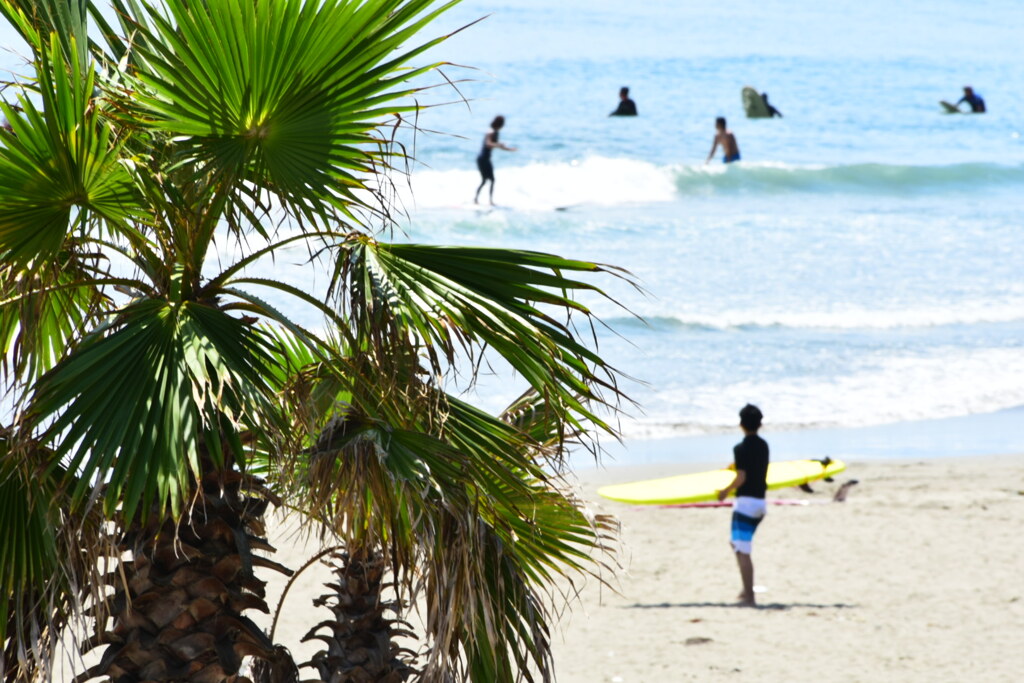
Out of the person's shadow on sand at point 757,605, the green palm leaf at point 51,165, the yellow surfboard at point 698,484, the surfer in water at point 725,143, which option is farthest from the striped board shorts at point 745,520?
the surfer in water at point 725,143

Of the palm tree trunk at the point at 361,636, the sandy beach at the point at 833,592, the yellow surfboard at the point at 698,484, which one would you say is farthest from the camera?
the yellow surfboard at the point at 698,484

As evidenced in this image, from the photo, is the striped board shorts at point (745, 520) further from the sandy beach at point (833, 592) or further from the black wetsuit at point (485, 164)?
the black wetsuit at point (485, 164)

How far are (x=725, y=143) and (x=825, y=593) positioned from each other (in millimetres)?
22642

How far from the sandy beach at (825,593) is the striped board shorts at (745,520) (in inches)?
15.9

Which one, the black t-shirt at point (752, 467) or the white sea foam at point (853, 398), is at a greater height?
the white sea foam at point (853, 398)

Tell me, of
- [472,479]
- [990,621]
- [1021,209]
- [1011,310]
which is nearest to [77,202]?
[472,479]

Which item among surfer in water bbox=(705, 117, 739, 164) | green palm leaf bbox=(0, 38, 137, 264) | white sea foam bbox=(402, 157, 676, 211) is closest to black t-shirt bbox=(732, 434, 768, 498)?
green palm leaf bbox=(0, 38, 137, 264)

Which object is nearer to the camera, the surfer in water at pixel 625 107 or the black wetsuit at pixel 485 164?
the black wetsuit at pixel 485 164

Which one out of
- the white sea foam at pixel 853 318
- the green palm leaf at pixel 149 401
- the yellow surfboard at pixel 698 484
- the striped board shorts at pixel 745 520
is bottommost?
the striped board shorts at pixel 745 520

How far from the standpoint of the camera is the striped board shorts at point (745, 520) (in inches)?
299

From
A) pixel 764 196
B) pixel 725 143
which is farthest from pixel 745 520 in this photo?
pixel 725 143

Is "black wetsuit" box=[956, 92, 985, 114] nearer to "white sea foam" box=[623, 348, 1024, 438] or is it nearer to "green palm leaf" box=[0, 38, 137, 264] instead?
"white sea foam" box=[623, 348, 1024, 438]

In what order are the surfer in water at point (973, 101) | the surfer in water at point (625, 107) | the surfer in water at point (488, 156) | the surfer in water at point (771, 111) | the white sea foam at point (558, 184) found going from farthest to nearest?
the surfer in water at point (973, 101)
the surfer in water at point (771, 111)
the surfer in water at point (625, 107)
the white sea foam at point (558, 184)
the surfer in water at point (488, 156)

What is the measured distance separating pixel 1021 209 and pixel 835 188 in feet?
14.6
